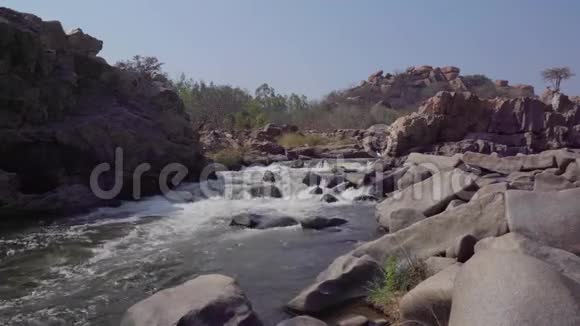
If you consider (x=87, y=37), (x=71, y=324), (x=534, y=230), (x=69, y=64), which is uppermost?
(x=87, y=37)

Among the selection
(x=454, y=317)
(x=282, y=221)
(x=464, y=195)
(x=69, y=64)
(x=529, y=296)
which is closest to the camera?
(x=529, y=296)

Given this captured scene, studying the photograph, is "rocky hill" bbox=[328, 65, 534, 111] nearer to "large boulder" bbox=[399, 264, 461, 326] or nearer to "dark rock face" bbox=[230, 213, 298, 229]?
"dark rock face" bbox=[230, 213, 298, 229]

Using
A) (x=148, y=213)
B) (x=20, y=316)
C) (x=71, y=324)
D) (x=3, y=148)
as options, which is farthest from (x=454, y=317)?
(x=3, y=148)

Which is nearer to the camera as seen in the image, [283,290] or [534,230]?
[534,230]

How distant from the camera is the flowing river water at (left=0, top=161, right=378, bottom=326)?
515cm

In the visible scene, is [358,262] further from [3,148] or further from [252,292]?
[3,148]

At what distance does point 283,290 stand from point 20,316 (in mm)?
2713

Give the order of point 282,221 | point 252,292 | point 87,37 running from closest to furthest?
point 252,292 < point 282,221 < point 87,37

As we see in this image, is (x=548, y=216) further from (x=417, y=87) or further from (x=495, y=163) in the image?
(x=417, y=87)

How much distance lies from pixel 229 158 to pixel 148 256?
12.3m

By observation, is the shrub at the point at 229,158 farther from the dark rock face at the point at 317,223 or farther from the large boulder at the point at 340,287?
the large boulder at the point at 340,287

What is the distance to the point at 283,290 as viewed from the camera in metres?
5.43

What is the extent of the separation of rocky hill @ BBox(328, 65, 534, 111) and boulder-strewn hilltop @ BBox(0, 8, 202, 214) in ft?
123

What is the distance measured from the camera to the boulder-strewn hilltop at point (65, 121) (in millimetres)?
11023
